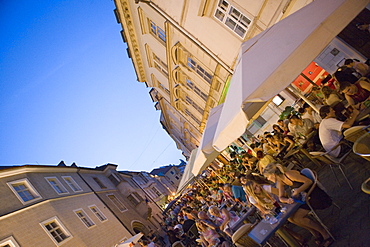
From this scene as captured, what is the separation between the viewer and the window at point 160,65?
2159cm

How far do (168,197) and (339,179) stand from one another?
5106 cm

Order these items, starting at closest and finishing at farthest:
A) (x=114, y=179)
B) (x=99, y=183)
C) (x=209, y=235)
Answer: (x=209, y=235)
(x=99, y=183)
(x=114, y=179)

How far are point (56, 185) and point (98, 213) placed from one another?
14.6ft

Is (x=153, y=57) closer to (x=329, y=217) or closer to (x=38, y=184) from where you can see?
(x=38, y=184)

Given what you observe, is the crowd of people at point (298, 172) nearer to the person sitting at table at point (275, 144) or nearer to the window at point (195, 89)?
the person sitting at table at point (275, 144)

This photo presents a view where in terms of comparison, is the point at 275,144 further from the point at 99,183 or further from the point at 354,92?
the point at 99,183

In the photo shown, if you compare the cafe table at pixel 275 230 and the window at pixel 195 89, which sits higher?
A: the window at pixel 195 89

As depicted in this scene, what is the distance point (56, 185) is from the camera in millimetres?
19078

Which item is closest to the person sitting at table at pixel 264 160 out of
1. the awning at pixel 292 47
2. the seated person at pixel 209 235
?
the seated person at pixel 209 235

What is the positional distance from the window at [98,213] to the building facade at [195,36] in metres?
13.6

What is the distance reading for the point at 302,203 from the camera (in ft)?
13.8

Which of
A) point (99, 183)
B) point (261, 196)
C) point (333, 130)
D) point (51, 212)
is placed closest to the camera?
point (333, 130)

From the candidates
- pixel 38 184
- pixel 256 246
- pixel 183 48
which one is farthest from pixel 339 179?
pixel 38 184

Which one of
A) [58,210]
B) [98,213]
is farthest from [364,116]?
[98,213]
